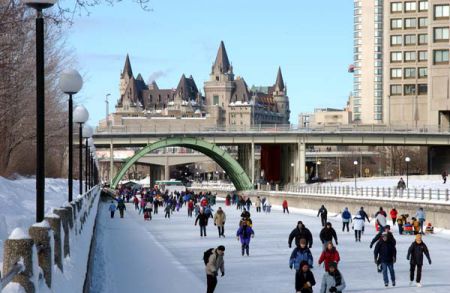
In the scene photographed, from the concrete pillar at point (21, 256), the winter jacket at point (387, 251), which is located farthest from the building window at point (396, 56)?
the concrete pillar at point (21, 256)

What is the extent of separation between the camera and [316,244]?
3397cm

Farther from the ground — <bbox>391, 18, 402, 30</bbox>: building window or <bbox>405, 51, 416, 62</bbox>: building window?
<bbox>391, 18, 402, 30</bbox>: building window

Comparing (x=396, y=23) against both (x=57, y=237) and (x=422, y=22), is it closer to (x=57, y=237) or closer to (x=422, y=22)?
(x=422, y=22)

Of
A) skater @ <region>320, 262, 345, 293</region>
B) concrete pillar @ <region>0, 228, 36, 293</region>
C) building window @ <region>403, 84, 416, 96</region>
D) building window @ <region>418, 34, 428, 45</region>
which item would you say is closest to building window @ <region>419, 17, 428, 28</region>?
building window @ <region>418, 34, 428, 45</region>

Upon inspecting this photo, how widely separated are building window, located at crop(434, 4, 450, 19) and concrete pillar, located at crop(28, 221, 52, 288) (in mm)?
97631

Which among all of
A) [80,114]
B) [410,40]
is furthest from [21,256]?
[410,40]

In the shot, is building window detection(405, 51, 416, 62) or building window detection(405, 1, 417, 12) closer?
building window detection(405, 1, 417, 12)

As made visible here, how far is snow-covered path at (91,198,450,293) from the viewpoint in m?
20.7

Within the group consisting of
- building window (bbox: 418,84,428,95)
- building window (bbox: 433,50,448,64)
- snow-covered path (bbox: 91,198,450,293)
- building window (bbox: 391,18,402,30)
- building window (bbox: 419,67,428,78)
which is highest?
building window (bbox: 391,18,402,30)

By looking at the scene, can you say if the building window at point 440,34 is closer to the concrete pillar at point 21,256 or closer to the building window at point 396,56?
the building window at point 396,56

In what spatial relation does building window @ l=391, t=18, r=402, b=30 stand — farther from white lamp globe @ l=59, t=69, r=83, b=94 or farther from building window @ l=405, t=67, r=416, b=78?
white lamp globe @ l=59, t=69, r=83, b=94

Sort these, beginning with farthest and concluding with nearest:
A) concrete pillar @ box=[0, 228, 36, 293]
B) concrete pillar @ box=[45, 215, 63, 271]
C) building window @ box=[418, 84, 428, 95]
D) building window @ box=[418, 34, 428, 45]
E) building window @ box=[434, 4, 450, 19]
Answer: building window @ box=[418, 84, 428, 95]
building window @ box=[418, 34, 428, 45]
building window @ box=[434, 4, 450, 19]
concrete pillar @ box=[45, 215, 63, 271]
concrete pillar @ box=[0, 228, 36, 293]

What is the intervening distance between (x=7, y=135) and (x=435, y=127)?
74.2 m

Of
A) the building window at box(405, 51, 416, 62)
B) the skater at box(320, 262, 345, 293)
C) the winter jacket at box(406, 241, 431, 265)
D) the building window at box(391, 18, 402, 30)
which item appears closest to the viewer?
the skater at box(320, 262, 345, 293)
